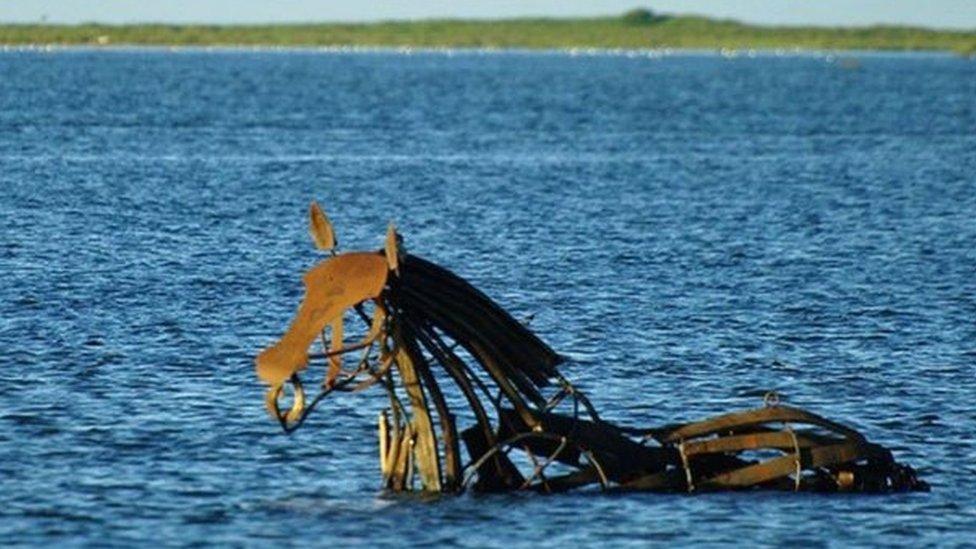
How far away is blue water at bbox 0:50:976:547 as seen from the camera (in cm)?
2502

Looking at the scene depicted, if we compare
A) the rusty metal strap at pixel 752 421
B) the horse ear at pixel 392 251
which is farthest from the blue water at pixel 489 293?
the horse ear at pixel 392 251

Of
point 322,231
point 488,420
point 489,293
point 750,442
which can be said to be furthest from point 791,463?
point 489,293

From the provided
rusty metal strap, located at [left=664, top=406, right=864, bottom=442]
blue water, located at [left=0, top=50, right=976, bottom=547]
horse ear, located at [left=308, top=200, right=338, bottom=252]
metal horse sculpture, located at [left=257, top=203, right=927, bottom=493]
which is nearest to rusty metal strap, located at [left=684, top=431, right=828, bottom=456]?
metal horse sculpture, located at [left=257, top=203, right=927, bottom=493]

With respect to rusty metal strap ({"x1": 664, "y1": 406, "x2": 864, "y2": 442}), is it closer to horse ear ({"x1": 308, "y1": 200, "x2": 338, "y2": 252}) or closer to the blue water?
the blue water

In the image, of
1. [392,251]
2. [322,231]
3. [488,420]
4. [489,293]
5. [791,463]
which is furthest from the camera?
[489,293]

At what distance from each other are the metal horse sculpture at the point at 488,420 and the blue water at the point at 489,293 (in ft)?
1.20

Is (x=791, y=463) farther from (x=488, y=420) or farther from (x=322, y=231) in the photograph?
(x=322, y=231)

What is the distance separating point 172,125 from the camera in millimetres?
119188

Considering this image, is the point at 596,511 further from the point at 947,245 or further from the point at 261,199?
the point at 261,199

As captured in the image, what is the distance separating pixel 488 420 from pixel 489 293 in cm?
1982

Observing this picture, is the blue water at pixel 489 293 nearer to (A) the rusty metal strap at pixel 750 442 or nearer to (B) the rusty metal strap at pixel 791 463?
(B) the rusty metal strap at pixel 791 463

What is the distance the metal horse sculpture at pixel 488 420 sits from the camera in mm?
24016

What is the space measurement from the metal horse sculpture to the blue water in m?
0.37

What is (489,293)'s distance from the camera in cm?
4538
